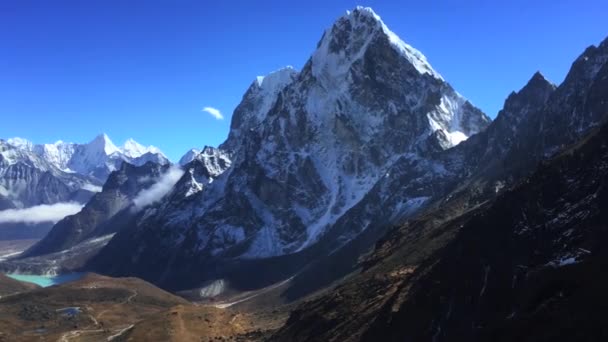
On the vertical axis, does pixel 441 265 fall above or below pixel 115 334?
below

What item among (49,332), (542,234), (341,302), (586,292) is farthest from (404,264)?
(49,332)

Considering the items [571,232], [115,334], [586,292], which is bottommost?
[586,292]

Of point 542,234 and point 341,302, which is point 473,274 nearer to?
point 542,234

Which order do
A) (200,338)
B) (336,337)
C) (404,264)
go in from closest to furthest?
(336,337), (404,264), (200,338)

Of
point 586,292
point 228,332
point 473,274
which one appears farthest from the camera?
point 228,332

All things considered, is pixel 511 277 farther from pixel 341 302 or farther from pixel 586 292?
pixel 341 302

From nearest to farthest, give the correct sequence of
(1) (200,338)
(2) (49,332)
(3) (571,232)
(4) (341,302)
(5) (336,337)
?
1. (3) (571,232)
2. (5) (336,337)
3. (4) (341,302)
4. (1) (200,338)
5. (2) (49,332)

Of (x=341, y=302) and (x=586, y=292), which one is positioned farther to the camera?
(x=341, y=302)

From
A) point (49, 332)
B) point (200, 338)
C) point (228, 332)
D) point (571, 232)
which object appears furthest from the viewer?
point (49, 332)

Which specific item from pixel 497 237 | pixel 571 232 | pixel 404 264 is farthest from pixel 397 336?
pixel 404 264
